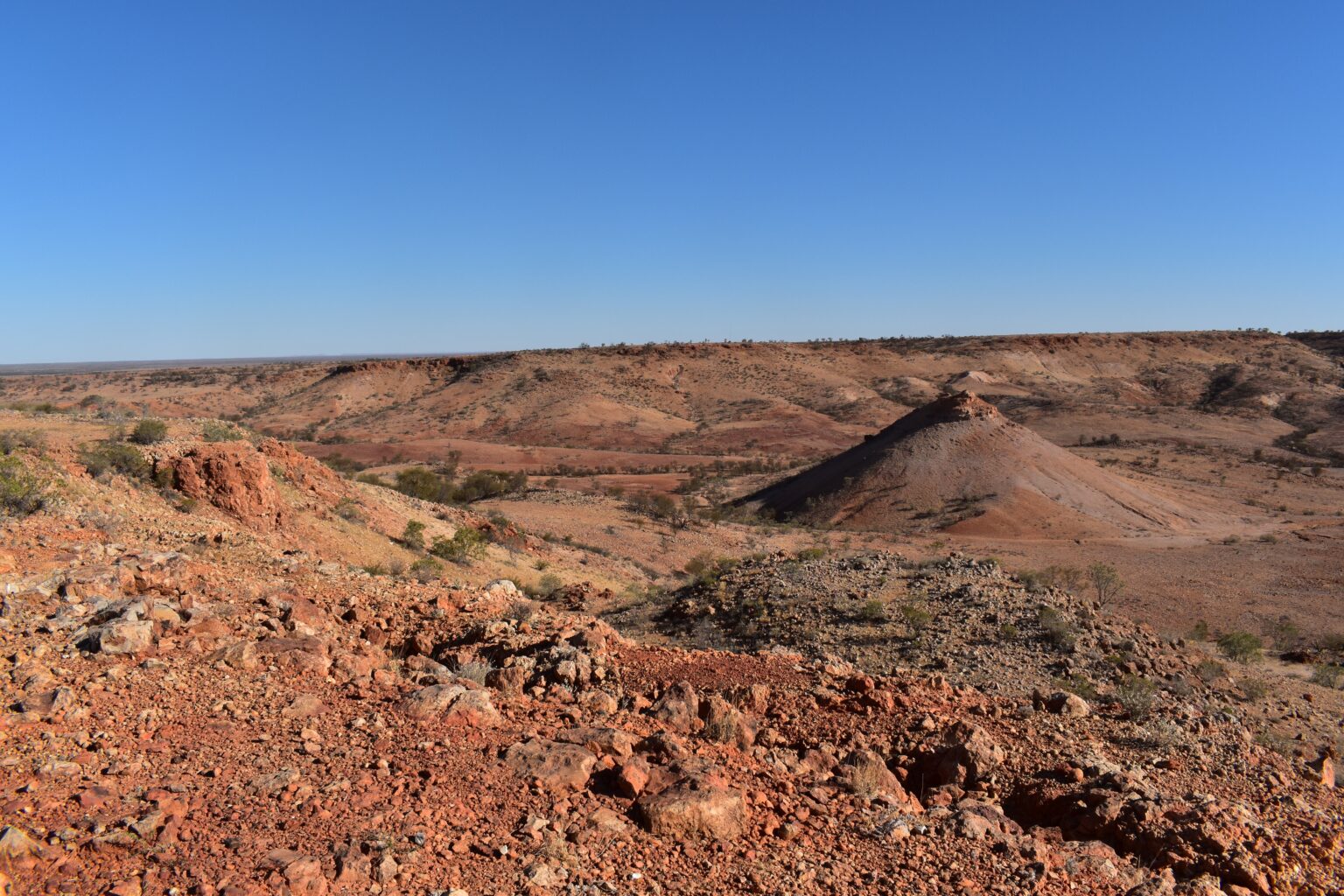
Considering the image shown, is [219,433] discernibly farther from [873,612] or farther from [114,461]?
[873,612]

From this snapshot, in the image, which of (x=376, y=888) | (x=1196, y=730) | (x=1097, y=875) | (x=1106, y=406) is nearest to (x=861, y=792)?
(x=1097, y=875)

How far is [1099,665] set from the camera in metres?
10.8

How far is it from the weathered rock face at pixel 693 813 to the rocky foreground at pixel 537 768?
0.06ft

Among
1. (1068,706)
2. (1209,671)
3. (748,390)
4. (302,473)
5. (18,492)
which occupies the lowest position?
(1209,671)

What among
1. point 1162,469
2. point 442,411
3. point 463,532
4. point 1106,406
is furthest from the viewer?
point 442,411

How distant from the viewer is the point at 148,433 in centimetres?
1398

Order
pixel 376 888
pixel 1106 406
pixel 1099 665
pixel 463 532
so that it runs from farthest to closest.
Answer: pixel 1106 406, pixel 463 532, pixel 1099 665, pixel 376 888

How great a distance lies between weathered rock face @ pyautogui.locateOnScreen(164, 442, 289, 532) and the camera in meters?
12.8

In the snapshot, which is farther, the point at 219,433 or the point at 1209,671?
the point at 219,433

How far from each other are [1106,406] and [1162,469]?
19.1 m

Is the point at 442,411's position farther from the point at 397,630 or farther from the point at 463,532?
the point at 397,630

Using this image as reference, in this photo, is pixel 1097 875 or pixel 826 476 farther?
pixel 826 476

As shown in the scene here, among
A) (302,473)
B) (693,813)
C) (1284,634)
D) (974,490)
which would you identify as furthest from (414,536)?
(974,490)

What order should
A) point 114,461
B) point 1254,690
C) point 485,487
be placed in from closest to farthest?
1. point 1254,690
2. point 114,461
3. point 485,487
